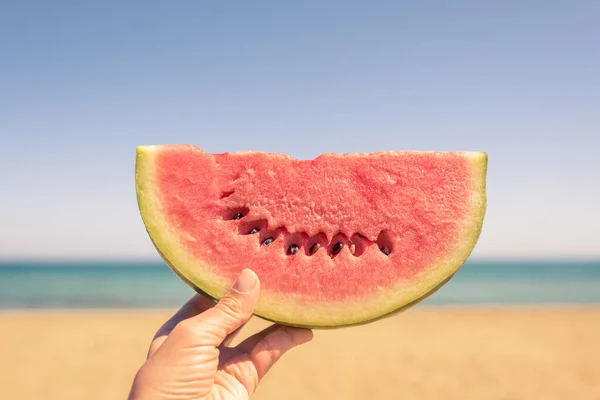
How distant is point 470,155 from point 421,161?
181 mm

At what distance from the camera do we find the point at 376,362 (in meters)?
6.61

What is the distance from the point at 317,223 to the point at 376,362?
210 inches

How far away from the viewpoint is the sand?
5.73 meters

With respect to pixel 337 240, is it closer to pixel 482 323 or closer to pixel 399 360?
pixel 399 360

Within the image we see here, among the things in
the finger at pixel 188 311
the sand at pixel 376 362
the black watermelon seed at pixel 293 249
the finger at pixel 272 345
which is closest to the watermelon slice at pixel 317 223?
the black watermelon seed at pixel 293 249

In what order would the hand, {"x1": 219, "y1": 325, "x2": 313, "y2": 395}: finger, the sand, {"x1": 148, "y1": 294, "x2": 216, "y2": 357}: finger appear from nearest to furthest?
1. the hand
2. {"x1": 219, "y1": 325, "x2": 313, "y2": 395}: finger
3. {"x1": 148, "y1": 294, "x2": 216, "y2": 357}: finger
4. the sand

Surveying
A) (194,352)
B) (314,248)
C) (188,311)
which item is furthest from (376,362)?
(194,352)

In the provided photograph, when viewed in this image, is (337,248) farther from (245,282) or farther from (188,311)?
(188,311)

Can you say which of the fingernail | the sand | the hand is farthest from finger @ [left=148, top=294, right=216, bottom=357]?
the sand

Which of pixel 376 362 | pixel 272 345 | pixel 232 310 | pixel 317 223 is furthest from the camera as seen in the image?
pixel 376 362

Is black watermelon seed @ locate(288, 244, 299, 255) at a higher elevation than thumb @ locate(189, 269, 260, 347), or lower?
higher

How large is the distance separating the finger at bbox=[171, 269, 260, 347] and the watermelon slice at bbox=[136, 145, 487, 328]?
59 millimetres

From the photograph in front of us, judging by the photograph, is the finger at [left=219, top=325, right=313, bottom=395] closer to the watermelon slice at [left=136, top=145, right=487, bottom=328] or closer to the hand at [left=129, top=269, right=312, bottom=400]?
the hand at [left=129, top=269, right=312, bottom=400]

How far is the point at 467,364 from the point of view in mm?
6609
